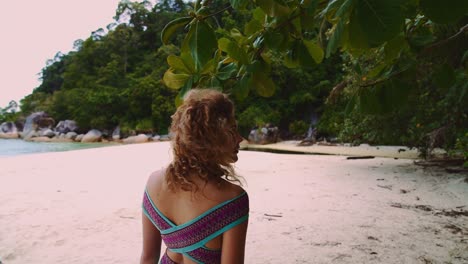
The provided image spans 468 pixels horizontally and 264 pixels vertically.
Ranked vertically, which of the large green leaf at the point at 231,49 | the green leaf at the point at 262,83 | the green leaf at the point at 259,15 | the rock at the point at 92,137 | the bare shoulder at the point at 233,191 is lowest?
the rock at the point at 92,137

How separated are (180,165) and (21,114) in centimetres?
3515

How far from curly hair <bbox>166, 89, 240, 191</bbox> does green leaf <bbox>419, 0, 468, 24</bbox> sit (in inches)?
21.1

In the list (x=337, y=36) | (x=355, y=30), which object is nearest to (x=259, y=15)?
(x=337, y=36)

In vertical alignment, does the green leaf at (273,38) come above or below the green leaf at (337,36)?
above

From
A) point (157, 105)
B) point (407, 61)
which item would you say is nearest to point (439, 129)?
point (407, 61)

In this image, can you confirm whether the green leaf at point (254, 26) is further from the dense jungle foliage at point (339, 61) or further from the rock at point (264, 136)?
the rock at point (264, 136)

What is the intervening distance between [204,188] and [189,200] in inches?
2.5

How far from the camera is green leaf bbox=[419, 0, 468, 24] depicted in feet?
1.71

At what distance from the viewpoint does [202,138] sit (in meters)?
0.87

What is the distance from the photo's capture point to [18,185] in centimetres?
442

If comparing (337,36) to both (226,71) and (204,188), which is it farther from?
(204,188)

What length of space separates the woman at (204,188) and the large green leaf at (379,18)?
1.54ft

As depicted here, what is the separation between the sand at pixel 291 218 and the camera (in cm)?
209

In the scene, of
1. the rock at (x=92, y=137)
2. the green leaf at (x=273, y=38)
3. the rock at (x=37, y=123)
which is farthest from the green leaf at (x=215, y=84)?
the rock at (x=37, y=123)
